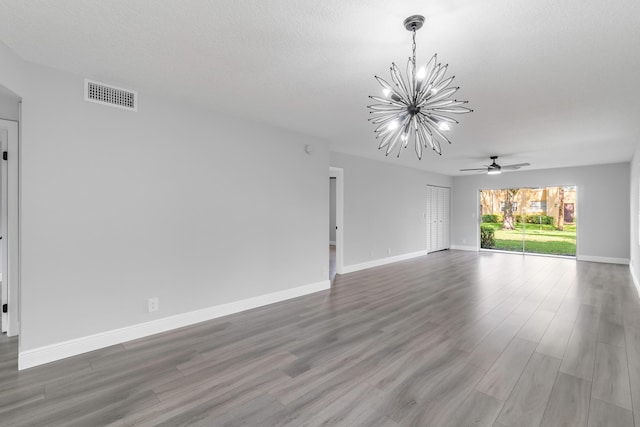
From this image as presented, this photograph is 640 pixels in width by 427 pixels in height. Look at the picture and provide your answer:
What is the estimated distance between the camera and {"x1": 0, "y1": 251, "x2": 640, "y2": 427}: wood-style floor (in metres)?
1.88

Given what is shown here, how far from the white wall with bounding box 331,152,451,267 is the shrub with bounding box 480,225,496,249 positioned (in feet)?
8.65

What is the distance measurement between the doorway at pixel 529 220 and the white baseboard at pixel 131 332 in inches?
324

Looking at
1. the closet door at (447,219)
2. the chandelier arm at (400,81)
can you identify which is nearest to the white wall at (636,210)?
the closet door at (447,219)

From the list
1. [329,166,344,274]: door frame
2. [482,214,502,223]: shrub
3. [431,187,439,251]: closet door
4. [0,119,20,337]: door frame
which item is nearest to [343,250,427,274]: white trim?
[329,166,344,274]: door frame

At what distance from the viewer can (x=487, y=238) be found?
980 cm

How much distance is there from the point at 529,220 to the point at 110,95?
419 inches

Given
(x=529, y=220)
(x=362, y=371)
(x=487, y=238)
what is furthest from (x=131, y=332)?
(x=529, y=220)

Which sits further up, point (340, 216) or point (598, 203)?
point (598, 203)

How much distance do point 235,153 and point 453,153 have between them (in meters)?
4.36

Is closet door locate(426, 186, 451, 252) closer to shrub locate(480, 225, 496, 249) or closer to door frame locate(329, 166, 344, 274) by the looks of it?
shrub locate(480, 225, 496, 249)

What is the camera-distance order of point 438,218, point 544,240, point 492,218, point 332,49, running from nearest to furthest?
point 332,49, point 544,240, point 438,218, point 492,218

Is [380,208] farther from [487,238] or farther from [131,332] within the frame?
[131,332]

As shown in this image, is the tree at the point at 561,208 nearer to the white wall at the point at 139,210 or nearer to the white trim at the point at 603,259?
the white trim at the point at 603,259

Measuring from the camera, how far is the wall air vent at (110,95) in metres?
2.71
